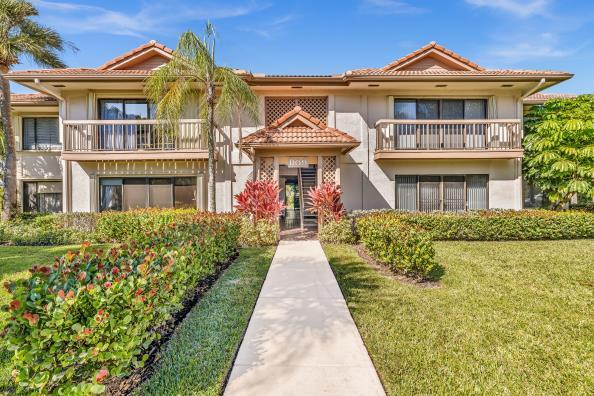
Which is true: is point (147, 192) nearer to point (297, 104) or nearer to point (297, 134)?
point (297, 134)

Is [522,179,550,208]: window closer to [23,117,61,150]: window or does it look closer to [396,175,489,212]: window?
[396,175,489,212]: window

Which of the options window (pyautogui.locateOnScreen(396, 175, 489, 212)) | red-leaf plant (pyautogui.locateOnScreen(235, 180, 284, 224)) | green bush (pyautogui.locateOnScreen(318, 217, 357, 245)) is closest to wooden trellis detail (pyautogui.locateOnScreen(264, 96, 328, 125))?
red-leaf plant (pyautogui.locateOnScreen(235, 180, 284, 224))

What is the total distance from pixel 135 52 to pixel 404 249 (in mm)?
13369

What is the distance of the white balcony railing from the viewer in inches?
474

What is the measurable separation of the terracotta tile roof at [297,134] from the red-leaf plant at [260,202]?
165cm

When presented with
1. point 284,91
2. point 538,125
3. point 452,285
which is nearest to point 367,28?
point 284,91

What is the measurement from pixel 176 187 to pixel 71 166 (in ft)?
14.7

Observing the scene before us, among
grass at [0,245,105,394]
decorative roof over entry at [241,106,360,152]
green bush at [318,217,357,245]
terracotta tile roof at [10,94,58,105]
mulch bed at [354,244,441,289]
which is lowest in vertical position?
mulch bed at [354,244,441,289]

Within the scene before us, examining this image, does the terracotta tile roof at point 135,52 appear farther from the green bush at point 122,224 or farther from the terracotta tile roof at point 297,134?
the green bush at point 122,224

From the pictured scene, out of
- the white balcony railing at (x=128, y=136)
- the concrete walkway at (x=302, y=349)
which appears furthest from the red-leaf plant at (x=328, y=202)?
the white balcony railing at (x=128, y=136)

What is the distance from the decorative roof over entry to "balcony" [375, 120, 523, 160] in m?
2.22

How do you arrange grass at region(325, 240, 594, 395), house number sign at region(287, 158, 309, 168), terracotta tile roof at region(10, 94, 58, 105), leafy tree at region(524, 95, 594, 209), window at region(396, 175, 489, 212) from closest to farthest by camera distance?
grass at region(325, 240, 594, 395)
leafy tree at region(524, 95, 594, 209)
house number sign at region(287, 158, 309, 168)
window at region(396, 175, 489, 212)
terracotta tile roof at region(10, 94, 58, 105)

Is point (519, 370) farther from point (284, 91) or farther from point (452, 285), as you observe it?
point (284, 91)

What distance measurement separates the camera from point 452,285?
612 centimetres
